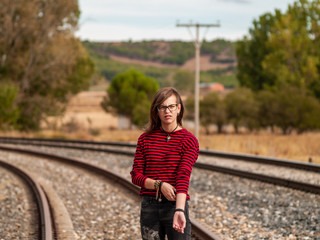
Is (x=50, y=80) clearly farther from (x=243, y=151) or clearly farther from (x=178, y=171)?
(x=178, y=171)

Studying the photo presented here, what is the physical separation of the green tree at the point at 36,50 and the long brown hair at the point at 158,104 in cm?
3356

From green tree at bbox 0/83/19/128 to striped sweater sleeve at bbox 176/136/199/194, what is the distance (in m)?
32.6

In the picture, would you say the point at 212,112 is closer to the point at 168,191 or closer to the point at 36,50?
the point at 36,50

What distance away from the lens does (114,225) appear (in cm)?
749

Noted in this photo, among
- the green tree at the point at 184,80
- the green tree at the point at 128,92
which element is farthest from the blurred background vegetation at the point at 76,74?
the green tree at the point at 184,80

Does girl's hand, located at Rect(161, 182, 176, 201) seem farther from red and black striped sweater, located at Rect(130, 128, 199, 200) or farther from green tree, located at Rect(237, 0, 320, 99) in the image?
green tree, located at Rect(237, 0, 320, 99)

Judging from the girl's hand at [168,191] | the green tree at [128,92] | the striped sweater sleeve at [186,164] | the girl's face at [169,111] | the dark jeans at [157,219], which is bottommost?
the dark jeans at [157,219]

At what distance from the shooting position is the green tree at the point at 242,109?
36266 mm

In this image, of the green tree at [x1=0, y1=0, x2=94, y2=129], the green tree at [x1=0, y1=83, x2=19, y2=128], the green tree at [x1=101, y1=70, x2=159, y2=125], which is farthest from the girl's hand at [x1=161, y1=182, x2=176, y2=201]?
the green tree at [x1=101, y1=70, x2=159, y2=125]

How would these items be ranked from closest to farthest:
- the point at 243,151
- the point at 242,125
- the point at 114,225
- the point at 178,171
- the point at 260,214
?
the point at 178,171 → the point at 114,225 → the point at 260,214 → the point at 243,151 → the point at 242,125

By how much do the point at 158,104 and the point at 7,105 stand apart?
32.9 meters

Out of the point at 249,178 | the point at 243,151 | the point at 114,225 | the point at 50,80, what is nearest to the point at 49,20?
the point at 50,80

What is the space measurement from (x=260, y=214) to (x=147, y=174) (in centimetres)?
530

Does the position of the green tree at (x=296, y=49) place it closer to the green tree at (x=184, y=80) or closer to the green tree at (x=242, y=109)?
the green tree at (x=242, y=109)
